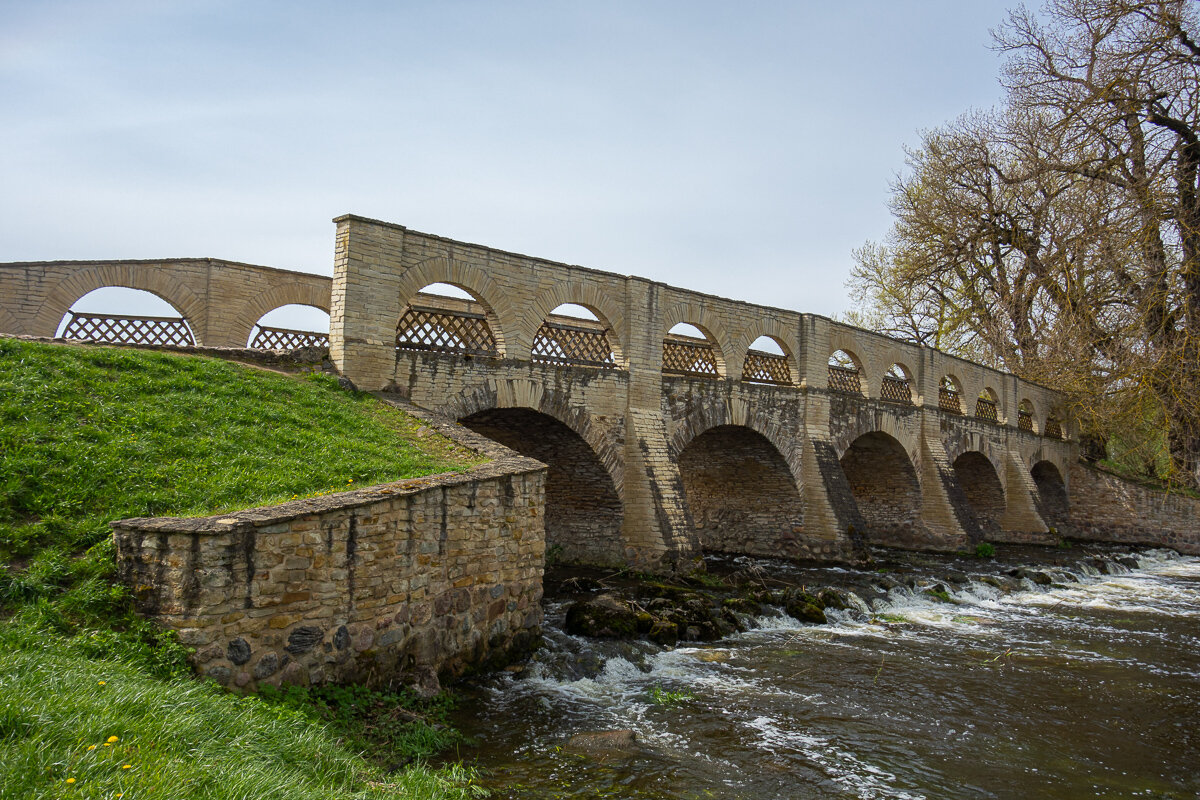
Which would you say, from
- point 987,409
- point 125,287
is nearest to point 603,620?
point 125,287

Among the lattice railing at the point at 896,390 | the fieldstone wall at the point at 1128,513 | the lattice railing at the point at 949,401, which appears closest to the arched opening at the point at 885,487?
the lattice railing at the point at 896,390

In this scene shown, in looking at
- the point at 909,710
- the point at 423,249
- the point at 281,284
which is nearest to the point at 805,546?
the point at 909,710

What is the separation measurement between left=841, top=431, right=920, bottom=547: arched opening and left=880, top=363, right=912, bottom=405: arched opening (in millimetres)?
1143

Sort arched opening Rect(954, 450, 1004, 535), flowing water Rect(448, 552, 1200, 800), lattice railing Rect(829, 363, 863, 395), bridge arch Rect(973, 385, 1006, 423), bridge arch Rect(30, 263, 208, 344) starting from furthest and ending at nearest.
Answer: bridge arch Rect(973, 385, 1006, 423), arched opening Rect(954, 450, 1004, 535), lattice railing Rect(829, 363, 863, 395), bridge arch Rect(30, 263, 208, 344), flowing water Rect(448, 552, 1200, 800)

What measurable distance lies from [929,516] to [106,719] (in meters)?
19.0

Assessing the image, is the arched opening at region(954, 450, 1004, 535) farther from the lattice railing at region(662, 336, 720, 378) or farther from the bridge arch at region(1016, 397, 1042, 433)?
the lattice railing at region(662, 336, 720, 378)

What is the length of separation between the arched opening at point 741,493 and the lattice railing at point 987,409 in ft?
35.4

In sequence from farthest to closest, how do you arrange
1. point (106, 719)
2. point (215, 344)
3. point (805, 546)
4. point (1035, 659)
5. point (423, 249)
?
1. point (805, 546)
2. point (215, 344)
3. point (423, 249)
4. point (1035, 659)
5. point (106, 719)

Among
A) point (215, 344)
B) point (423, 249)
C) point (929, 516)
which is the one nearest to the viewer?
point (423, 249)

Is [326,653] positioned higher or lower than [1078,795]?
higher

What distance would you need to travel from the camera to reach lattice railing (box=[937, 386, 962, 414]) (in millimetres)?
21781

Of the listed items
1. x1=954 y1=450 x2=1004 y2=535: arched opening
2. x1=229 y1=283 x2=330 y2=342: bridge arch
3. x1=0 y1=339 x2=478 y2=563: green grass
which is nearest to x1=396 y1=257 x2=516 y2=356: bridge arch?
x1=0 y1=339 x2=478 y2=563: green grass

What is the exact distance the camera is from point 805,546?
1576 centimetres

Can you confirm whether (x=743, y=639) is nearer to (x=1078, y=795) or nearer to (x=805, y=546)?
(x=1078, y=795)
